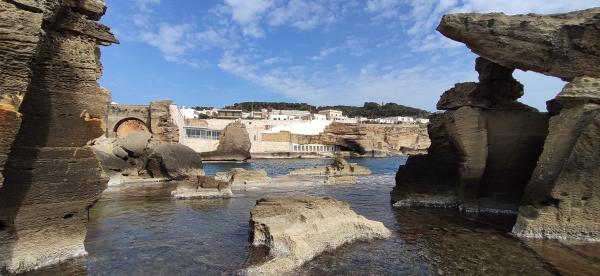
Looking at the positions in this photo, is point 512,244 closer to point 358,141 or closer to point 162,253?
point 162,253

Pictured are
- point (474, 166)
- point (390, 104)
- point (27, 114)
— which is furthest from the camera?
point (390, 104)

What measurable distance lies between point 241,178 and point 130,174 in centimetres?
828

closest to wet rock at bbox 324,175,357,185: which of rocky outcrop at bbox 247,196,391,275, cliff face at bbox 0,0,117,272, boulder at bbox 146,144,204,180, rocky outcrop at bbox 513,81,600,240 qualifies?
boulder at bbox 146,144,204,180

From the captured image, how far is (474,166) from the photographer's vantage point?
18.3m

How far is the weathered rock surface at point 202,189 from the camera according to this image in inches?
871

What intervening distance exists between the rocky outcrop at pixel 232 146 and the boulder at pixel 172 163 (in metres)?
34.8

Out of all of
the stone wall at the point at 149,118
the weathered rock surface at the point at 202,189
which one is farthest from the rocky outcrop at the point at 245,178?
the stone wall at the point at 149,118

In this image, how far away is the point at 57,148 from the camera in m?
9.45

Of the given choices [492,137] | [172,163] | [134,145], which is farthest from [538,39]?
[134,145]

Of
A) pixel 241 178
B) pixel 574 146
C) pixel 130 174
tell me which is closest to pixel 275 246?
pixel 574 146

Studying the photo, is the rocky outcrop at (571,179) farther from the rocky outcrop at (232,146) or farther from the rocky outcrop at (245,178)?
the rocky outcrop at (232,146)

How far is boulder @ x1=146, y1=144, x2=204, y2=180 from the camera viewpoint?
30672mm

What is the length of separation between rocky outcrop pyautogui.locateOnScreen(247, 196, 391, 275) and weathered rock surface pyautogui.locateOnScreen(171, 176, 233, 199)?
9.09 m

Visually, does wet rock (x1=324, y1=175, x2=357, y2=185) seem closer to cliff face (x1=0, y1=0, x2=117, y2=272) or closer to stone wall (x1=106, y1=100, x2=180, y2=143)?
cliff face (x1=0, y1=0, x2=117, y2=272)
